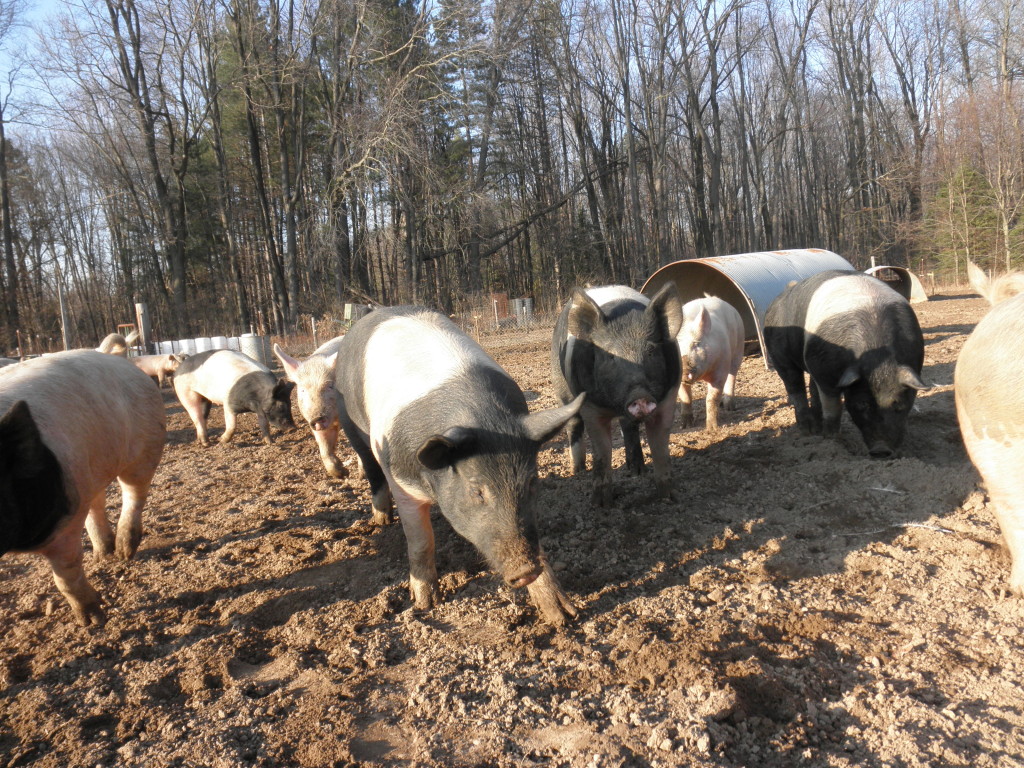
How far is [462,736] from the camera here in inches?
101

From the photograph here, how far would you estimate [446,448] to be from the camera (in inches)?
117

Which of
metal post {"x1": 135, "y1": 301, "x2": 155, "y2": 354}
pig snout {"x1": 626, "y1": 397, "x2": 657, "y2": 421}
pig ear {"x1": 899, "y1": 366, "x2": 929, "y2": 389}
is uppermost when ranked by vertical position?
metal post {"x1": 135, "y1": 301, "x2": 155, "y2": 354}

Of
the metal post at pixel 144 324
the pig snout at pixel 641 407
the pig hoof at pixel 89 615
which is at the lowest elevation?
the pig hoof at pixel 89 615

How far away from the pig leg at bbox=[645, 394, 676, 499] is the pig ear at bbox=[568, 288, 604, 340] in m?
0.69

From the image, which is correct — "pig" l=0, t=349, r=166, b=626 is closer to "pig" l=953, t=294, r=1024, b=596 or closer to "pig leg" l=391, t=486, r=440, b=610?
"pig leg" l=391, t=486, r=440, b=610

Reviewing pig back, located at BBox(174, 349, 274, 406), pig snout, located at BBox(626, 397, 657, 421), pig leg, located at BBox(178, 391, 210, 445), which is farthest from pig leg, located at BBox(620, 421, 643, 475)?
pig leg, located at BBox(178, 391, 210, 445)

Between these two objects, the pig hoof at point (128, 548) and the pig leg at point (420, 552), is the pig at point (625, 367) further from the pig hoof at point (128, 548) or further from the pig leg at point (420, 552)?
the pig hoof at point (128, 548)

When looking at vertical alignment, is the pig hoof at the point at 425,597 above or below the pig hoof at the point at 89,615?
below

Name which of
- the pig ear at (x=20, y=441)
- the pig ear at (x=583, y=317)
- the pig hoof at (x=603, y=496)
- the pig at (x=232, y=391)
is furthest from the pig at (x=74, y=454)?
the pig at (x=232, y=391)

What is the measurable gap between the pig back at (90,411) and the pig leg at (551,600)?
2323 millimetres

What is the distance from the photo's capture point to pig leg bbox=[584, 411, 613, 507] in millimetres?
4797

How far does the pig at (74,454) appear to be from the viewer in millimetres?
3051

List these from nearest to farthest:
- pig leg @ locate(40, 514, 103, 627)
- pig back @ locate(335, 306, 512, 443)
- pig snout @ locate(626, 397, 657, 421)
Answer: pig leg @ locate(40, 514, 103, 627)
pig back @ locate(335, 306, 512, 443)
pig snout @ locate(626, 397, 657, 421)

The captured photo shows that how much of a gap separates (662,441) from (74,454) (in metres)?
3.51
